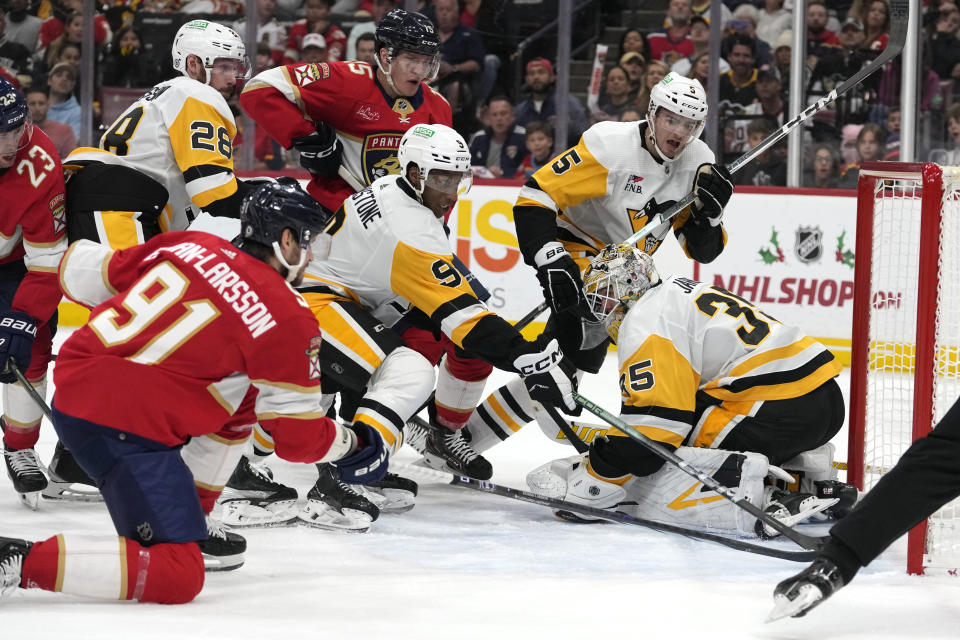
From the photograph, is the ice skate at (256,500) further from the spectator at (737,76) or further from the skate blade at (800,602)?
the spectator at (737,76)

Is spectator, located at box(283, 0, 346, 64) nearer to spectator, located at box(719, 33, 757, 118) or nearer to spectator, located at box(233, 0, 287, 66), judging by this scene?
spectator, located at box(233, 0, 287, 66)

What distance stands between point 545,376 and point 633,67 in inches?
155

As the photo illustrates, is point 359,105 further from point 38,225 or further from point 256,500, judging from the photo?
point 256,500

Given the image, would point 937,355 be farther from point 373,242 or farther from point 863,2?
point 863,2

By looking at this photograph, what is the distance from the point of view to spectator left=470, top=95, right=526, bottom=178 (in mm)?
6871

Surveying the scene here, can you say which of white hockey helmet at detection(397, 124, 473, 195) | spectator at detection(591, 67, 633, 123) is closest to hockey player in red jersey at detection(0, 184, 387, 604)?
white hockey helmet at detection(397, 124, 473, 195)

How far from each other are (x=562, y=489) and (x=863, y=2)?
14.5ft

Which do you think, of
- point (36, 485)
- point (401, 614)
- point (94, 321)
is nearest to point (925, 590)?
point (401, 614)

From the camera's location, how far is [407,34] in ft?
13.2

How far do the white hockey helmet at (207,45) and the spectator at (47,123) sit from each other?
336cm

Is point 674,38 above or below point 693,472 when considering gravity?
above

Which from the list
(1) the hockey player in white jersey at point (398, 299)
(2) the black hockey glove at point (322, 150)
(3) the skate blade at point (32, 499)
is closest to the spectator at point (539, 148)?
(2) the black hockey glove at point (322, 150)

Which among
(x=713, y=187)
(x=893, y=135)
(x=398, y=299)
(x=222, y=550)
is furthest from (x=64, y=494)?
(x=893, y=135)

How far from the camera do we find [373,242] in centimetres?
344
